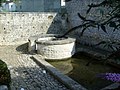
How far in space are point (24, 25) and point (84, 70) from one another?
649 cm

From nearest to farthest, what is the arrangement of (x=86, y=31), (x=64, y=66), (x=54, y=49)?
(x=64, y=66) → (x=54, y=49) → (x=86, y=31)

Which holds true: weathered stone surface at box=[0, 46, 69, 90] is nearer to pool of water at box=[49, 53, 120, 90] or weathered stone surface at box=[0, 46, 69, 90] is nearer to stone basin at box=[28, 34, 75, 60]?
stone basin at box=[28, 34, 75, 60]

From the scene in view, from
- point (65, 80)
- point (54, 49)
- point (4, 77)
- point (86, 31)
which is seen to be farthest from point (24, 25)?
point (4, 77)

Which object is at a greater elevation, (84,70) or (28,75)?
(28,75)

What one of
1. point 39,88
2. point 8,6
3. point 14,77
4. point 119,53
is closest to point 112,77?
point 119,53

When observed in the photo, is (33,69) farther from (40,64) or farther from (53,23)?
(53,23)

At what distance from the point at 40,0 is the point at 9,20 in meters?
5.87

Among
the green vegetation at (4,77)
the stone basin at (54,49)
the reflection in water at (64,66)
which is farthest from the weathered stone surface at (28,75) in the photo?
the green vegetation at (4,77)

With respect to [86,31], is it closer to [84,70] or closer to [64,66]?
[64,66]

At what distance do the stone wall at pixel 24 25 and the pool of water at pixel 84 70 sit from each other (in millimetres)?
3942

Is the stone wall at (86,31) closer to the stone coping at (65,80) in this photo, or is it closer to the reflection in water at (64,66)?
the reflection in water at (64,66)

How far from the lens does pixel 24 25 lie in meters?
14.4

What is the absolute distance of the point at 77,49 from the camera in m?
12.3

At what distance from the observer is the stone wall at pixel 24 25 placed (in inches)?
553
